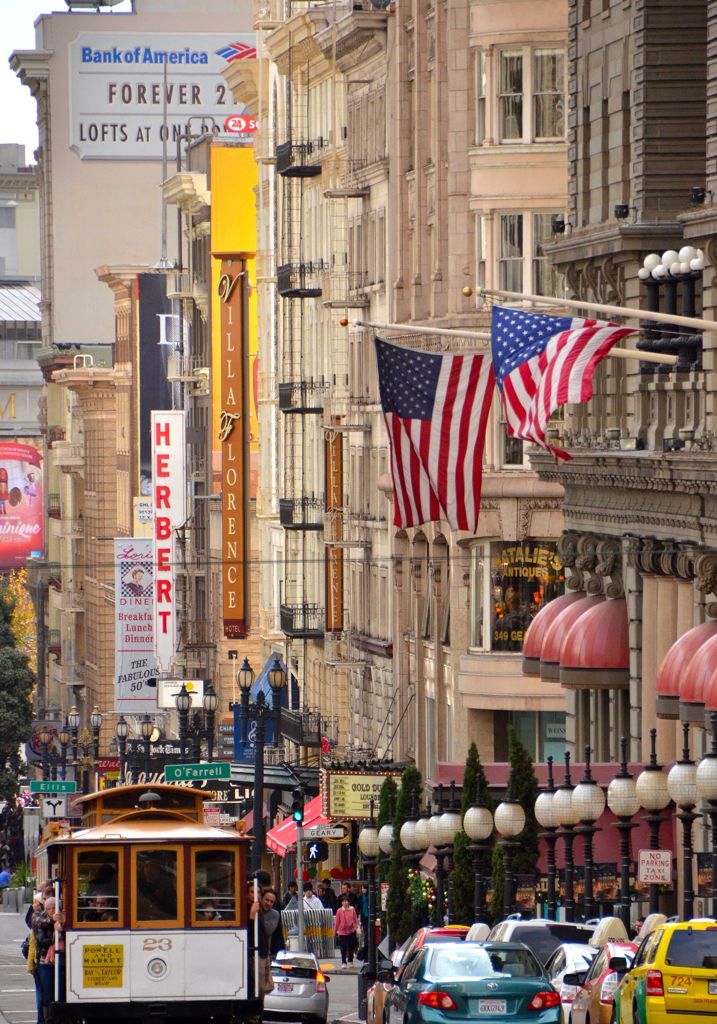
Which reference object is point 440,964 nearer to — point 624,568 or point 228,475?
point 624,568

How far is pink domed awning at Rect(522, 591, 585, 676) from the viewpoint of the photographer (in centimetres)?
5210

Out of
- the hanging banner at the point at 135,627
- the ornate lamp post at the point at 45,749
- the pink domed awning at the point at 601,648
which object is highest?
the pink domed awning at the point at 601,648

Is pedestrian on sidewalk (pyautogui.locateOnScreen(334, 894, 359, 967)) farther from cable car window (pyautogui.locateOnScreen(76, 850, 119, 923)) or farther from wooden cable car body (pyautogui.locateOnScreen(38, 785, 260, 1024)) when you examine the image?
cable car window (pyautogui.locateOnScreen(76, 850, 119, 923))

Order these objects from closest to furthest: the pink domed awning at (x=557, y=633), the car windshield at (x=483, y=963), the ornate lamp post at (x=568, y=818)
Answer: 1. the car windshield at (x=483, y=963)
2. the ornate lamp post at (x=568, y=818)
3. the pink domed awning at (x=557, y=633)

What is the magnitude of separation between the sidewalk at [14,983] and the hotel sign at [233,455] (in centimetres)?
1763

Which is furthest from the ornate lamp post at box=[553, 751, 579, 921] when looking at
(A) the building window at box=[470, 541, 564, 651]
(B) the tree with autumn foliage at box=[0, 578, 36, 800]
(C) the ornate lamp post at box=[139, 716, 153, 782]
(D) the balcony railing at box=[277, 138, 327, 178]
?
(B) the tree with autumn foliage at box=[0, 578, 36, 800]

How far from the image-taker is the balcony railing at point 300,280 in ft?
267

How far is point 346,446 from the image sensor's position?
252 feet

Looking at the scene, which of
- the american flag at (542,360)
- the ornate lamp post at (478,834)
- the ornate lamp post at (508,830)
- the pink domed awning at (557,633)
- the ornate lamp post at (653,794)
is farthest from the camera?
the pink domed awning at (557,633)

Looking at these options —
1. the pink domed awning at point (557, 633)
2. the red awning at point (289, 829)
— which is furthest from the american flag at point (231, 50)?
the pink domed awning at point (557, 633)

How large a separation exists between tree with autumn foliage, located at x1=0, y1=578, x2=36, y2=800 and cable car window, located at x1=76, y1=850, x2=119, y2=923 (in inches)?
3877

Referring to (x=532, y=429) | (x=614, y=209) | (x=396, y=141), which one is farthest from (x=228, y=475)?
(x=532, y=429)

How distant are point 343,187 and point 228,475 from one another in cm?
2243

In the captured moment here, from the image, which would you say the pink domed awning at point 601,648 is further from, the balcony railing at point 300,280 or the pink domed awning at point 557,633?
the balcony railing at point 300,280
